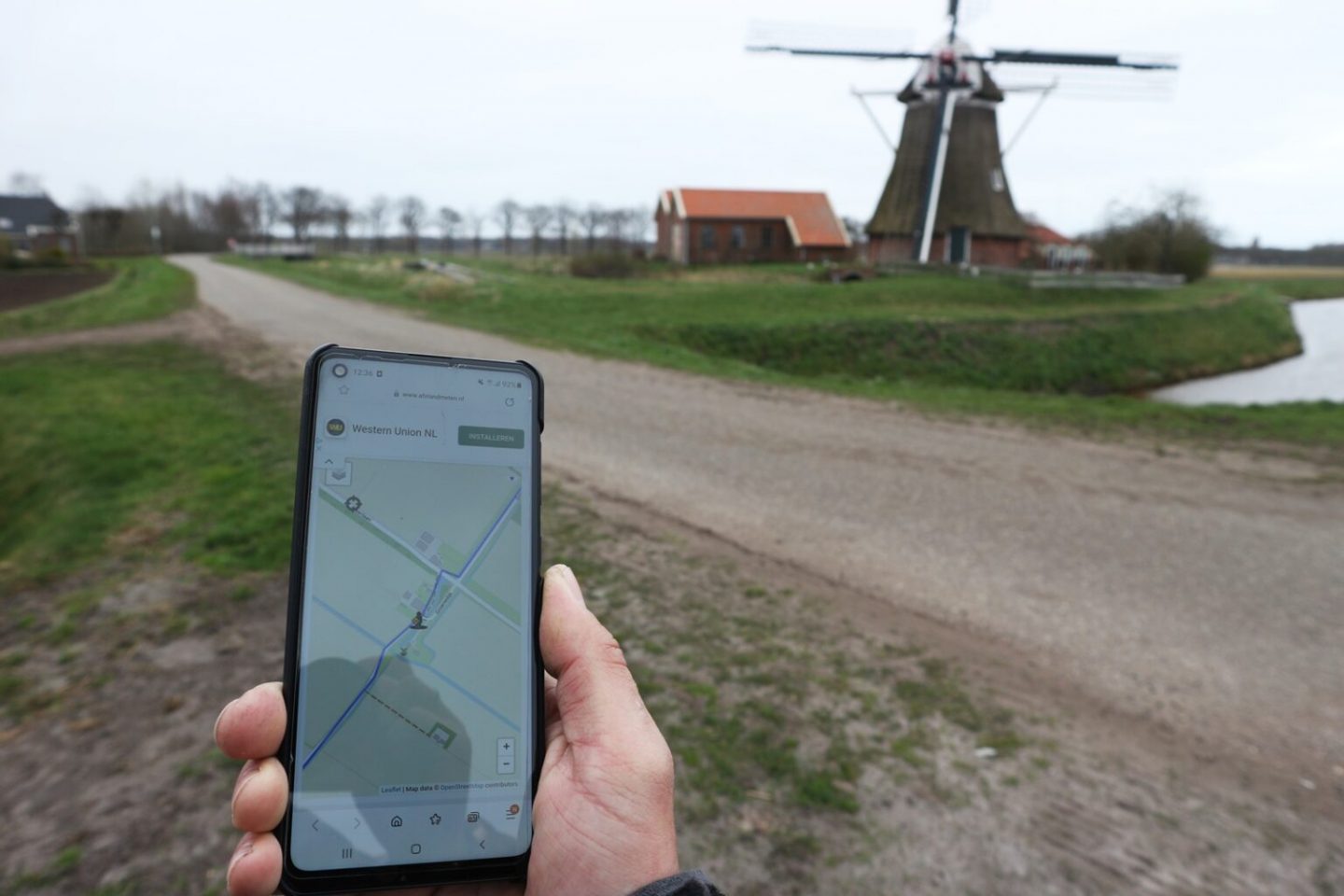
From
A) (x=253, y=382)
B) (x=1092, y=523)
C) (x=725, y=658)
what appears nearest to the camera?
(x=725, y=658)

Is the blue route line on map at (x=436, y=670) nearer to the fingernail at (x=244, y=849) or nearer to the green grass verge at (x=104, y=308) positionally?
the fingernail at (x=244, y=849)

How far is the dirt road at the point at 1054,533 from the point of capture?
4.75 m

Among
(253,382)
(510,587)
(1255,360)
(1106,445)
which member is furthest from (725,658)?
(1255,360)

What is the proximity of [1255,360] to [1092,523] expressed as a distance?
2609 centimetres

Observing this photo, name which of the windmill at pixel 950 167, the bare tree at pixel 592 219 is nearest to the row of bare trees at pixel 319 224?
the bare tree at pixel 592 219

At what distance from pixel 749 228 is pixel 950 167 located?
15.0 meters

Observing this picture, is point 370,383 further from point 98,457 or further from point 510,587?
point 98,457

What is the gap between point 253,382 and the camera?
40.7 feet

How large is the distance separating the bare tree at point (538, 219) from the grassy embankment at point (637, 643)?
242ft

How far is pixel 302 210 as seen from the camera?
8656 cm

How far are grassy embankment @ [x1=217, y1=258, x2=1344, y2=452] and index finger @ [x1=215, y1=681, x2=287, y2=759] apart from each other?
10846mm

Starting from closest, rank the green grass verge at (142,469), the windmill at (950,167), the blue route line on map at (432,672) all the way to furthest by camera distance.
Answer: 1. the blue route line on map at (432,672)
2. the green grass verge at (142,469)
3. the windmill at (950,167)

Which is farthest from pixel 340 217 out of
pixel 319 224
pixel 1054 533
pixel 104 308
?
pixel 1054 533

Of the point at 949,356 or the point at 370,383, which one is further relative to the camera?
the point at 949,356
